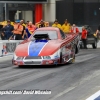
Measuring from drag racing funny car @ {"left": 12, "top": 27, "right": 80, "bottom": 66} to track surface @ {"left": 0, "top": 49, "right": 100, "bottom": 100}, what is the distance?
11.8 inches

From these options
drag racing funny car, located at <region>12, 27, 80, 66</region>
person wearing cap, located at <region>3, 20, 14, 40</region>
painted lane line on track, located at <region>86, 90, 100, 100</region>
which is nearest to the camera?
painted lane line on track, located at <region>86, 90, 100, 100</region>

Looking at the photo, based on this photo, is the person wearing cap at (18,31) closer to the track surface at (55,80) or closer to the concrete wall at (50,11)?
the track surface at (55,80)

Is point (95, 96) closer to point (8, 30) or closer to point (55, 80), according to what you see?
point (55, 80)

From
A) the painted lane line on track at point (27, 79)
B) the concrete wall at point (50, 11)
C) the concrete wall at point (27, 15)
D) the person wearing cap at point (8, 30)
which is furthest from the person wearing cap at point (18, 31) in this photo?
Answer: the concrete wall at point (27, 15)

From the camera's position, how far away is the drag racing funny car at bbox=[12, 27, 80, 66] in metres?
16.3

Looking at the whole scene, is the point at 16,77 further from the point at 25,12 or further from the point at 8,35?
the point at 25,12

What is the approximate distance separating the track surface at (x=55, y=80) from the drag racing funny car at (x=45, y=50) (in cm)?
30

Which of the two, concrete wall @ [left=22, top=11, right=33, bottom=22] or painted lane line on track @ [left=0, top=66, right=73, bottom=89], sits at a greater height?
concrete wall @ [left=22, top=11, right=33, bottom=22]

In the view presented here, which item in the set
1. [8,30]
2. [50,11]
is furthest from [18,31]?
[50,11]

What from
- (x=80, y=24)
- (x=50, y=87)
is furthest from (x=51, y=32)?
(x=80, y=24)

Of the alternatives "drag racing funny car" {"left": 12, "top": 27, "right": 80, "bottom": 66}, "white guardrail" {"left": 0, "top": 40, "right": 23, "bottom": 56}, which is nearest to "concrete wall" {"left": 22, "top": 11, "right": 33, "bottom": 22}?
"white guardrail" {"left": 0, "top": 40, "right": 23, "bottom": 56}

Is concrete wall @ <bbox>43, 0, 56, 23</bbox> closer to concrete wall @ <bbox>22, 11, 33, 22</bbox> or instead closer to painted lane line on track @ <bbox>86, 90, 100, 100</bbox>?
concrete wall @ <bbox>22, 11, 33, 22</bbox>

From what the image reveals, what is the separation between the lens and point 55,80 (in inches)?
508

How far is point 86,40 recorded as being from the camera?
3041cm
